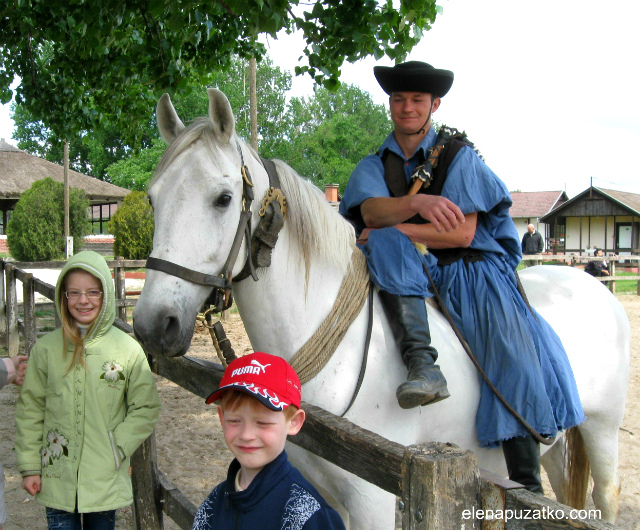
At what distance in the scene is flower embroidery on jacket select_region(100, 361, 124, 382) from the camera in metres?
2.39

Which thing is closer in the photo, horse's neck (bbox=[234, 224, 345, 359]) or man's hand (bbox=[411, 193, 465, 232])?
horse's neck (bbox=[234, 224, 345, 359])

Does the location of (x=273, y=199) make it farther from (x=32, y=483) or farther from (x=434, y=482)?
(x=32, y=483)

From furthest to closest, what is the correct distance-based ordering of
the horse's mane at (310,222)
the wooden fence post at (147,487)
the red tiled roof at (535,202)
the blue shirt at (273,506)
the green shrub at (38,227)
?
1. the red tiled roof at (535,202)
2. the green shrub at (38,227)
3. the wooden fence post at (147,487)
4. the horse's mane at (310,222)
5. the blue shirt at (273,506)

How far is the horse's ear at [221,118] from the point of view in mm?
2094

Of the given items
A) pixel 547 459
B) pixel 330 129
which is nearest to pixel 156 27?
pixel 547 459

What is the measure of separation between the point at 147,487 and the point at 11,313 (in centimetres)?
662

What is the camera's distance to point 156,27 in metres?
5.00

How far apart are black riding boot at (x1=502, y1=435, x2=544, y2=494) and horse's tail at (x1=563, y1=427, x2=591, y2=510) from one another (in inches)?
42.6

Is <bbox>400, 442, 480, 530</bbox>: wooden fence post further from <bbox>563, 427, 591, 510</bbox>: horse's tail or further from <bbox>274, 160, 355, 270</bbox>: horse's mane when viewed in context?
<bbox>563, 427, 591, 510</bbox>: horse's tail

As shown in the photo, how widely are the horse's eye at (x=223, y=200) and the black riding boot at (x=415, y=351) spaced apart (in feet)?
2.53

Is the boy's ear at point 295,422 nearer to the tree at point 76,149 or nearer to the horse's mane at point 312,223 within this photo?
the horse's mane at point 312,223

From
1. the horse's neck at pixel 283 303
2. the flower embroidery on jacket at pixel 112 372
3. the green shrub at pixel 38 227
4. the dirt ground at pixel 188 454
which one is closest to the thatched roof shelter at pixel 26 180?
the green shrub at pixel 38 227

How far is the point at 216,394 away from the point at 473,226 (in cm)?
145

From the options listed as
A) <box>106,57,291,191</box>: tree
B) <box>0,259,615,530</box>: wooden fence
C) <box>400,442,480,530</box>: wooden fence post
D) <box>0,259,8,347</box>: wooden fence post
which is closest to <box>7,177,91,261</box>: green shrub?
<box>106,57,291,191</box>: tree
